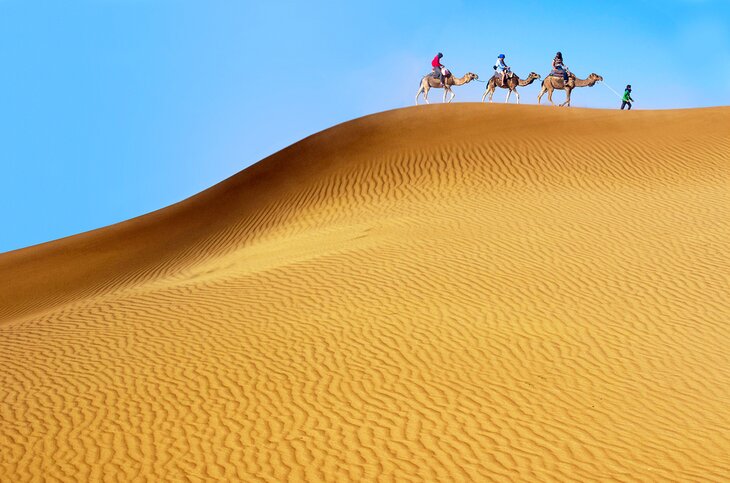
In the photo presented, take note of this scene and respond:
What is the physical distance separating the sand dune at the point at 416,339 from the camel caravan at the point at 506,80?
10.7 m

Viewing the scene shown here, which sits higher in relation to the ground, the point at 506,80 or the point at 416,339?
the point at 506,80

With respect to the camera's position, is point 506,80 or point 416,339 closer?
point 416,339

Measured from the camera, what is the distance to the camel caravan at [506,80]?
112 ft

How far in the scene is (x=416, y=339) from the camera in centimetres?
1151

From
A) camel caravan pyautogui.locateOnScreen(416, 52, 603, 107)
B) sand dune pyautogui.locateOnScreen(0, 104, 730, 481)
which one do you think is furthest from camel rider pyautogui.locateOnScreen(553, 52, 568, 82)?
sand dune pyautogui.locateOnScreen(0, 104, 730, 481)

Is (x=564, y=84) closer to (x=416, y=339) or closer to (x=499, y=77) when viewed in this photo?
(x=499, y=77)

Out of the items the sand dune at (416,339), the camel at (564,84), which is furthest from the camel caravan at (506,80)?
the sand dune at (416,339)

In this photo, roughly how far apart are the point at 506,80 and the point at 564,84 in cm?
291

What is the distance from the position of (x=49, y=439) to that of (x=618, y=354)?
755cm

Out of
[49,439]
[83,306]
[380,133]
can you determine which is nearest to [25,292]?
[83,306]

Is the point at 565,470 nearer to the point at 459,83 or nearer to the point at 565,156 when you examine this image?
the point at 565,156

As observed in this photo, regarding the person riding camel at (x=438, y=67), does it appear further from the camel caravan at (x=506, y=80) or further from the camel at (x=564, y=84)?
the camel at (x=564, y=84)

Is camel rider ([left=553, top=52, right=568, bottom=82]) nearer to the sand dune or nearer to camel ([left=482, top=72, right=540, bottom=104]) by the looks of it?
camel ([left=482, top=72, right=540, bottom=104])

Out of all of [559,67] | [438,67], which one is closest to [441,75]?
[438,67]
